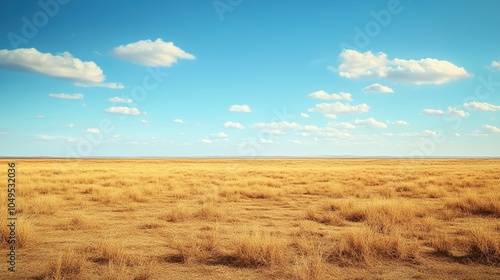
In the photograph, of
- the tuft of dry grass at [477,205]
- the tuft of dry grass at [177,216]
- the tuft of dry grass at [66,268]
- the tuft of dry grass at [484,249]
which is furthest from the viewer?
the tuft of dry grass at [477,205]

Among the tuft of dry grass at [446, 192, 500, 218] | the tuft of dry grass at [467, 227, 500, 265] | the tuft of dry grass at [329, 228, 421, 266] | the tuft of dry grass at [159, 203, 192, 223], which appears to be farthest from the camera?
the tuft of dry grass at [446, 192, 500, 218]

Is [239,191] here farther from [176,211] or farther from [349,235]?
[349,235]

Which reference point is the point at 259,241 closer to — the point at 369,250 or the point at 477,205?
the point at 369,250

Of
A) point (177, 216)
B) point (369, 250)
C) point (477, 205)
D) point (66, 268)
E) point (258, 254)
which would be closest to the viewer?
point (66, 268)

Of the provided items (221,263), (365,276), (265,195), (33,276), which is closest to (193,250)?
(221,263)

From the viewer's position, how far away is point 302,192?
1978 cm

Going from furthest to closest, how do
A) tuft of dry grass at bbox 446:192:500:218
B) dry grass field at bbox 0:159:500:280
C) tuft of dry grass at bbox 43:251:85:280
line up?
tuft of dry grass at bbox 446:192:500:218 < dry grass field at bbox 0:159:500:280 < tuft of dry grass at bbox 43:251:85:280

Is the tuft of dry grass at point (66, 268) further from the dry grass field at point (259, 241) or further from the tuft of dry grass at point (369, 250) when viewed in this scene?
the tuft of dry grass at point (369, 250)

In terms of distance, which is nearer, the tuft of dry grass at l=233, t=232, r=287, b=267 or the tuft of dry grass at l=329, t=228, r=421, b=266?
the tuft of dry grass at l=233, t=232, r=287, b=267

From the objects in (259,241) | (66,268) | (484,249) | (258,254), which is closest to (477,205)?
(484,249)

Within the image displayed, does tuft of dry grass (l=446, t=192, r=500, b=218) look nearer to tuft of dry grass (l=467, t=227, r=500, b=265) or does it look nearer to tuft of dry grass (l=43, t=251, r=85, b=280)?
tuft of dry grass (l=467, t=227, r=500, b=265)

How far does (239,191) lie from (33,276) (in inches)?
518

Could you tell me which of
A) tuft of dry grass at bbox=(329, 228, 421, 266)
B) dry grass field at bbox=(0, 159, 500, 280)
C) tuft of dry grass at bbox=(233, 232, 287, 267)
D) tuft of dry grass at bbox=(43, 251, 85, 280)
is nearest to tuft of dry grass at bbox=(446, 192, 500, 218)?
dry grass field at bbox=(0, 159, 500, 280)

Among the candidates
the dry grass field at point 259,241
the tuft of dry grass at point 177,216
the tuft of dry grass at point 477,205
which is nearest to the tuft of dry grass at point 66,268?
the dry grass field at point 259,241
